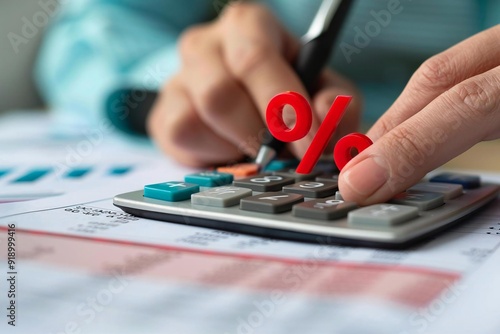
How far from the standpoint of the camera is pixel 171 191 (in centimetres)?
31

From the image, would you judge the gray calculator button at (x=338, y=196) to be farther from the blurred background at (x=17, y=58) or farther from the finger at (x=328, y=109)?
the blurred background at (x=17, y=58)

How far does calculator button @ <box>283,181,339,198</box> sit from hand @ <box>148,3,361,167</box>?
117mm

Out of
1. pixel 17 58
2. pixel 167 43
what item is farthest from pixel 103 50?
pixel 17 58

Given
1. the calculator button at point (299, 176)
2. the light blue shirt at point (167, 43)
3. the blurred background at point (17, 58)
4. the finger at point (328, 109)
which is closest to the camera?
the calculator button at point (299, 176)

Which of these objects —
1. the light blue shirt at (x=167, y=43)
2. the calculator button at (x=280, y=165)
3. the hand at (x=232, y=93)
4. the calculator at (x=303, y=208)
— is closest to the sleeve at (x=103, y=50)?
the light blue shirt at (x=167, y=43)

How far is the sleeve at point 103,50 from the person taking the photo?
31.1 inches

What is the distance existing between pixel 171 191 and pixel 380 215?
0.11 meters

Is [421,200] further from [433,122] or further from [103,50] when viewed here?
[103,50]

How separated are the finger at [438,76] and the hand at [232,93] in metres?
0.09

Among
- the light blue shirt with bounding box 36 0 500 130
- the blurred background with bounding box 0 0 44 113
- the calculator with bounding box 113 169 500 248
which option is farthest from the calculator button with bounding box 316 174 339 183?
the blurred background with bounding box 0 0 44 113

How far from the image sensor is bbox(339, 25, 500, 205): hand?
11.7 inches

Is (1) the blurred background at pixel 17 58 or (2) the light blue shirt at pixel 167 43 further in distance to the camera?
(1) the blurred background at pixel 17 58

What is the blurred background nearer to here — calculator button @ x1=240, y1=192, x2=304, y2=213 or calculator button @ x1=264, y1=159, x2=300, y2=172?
calculator button @ x1=264, y1=159, x2=300, y2=172

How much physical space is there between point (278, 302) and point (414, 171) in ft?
0.43
